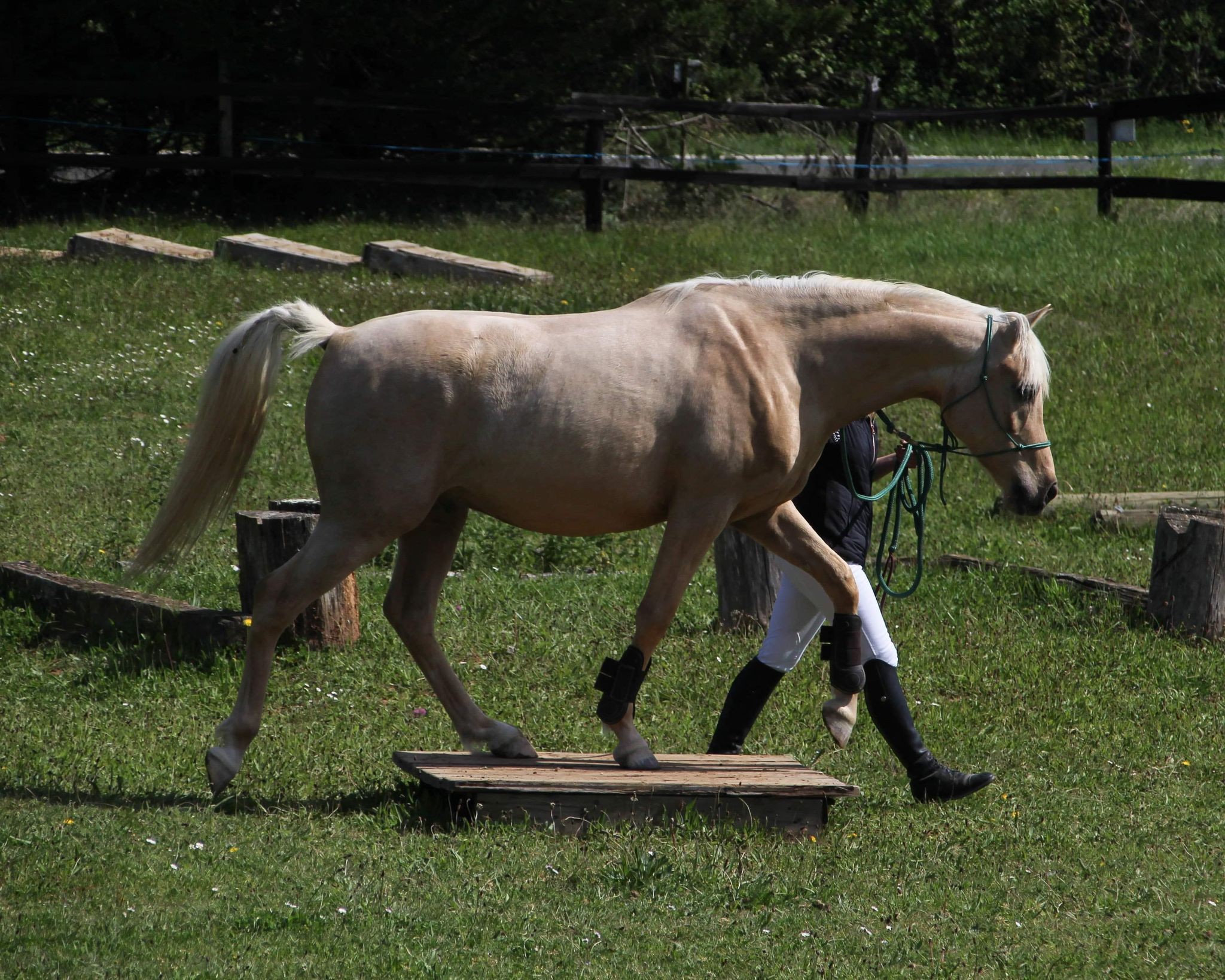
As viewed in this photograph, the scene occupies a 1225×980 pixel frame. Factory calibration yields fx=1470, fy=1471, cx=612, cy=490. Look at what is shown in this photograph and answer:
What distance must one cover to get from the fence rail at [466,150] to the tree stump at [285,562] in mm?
11148

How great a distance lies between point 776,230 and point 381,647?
433 inches

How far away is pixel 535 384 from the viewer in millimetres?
4961

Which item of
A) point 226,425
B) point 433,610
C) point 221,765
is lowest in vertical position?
point 221,765

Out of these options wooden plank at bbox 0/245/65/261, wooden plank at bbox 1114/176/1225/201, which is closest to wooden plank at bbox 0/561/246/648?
wooden plank at bbox 0/245/65/261

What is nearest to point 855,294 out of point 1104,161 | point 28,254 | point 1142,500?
point 1142,500

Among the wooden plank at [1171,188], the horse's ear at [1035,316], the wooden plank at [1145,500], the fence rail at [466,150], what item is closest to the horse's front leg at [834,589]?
the horse's ear at [1035,316]

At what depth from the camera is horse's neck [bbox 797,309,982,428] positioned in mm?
5191

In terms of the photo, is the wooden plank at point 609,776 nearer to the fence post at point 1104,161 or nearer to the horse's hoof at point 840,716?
the horse's hoof at point 840,716

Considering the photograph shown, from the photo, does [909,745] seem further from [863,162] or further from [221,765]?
[863,162]

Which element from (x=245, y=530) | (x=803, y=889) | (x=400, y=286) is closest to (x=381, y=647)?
(x=245, y=530)

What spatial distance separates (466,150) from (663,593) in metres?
14.7

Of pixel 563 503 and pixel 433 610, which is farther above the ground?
pixel 563 503

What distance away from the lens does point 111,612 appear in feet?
23.2

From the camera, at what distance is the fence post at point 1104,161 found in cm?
1717
